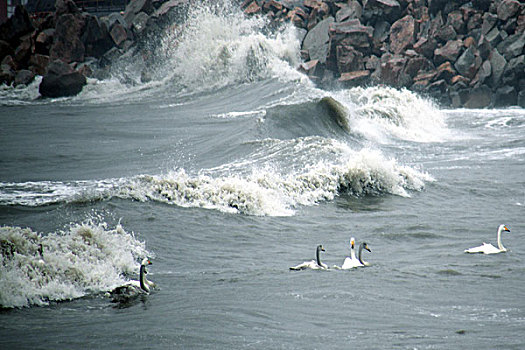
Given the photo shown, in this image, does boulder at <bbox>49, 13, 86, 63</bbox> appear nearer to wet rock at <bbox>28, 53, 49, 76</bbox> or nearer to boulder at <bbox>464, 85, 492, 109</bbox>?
wet rock at <bbox>28, 53, 49, 76</bbox>

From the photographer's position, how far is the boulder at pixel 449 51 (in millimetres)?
33844

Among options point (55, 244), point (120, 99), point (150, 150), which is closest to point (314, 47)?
point (120, 99)

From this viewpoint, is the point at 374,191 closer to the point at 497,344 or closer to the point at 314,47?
the point at 497,344

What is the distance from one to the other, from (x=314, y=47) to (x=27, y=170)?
27159mm

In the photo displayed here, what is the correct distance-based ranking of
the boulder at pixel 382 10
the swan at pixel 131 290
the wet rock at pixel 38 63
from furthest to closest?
the wet rock at pixel 38 63
the boulder at pixel 382 10
the swan at pixel 131 290

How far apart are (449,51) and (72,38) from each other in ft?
72.5

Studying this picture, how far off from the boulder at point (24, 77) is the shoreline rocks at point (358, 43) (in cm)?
7

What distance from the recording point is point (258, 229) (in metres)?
10.8

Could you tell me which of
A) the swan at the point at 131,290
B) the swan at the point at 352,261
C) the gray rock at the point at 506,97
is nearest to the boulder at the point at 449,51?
the gray rock at the point at 506,97

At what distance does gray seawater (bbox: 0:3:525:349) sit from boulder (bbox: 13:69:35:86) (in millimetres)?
13092

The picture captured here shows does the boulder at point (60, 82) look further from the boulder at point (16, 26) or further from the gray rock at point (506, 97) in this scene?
the gray rock at point (506, 97)

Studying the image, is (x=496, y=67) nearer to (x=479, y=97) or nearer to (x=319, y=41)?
(x=479, y=97)

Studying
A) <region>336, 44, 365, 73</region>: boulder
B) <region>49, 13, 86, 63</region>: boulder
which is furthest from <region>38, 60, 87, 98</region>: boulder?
<region>336, 44, 365, 73</region>: boulder

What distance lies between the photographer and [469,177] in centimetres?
1630
